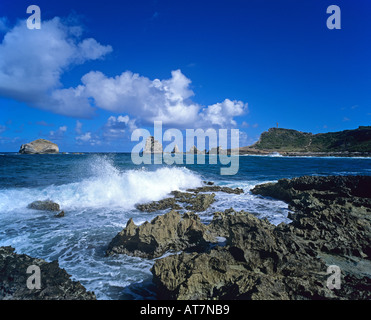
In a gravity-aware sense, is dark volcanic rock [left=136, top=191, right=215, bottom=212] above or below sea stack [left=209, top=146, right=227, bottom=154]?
below

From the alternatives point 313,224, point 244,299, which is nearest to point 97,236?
point 244,299

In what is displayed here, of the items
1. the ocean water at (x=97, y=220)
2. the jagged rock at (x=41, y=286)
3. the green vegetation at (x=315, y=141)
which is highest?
the green vegetation at (x=315, y=141)

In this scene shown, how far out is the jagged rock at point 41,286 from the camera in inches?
179

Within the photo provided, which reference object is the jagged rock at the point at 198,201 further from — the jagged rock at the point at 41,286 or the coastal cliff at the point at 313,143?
the coastal cliff at the point at 313,143

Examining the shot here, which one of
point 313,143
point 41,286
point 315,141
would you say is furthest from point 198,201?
point 315,141

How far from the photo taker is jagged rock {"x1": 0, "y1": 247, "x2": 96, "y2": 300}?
4.56 metres

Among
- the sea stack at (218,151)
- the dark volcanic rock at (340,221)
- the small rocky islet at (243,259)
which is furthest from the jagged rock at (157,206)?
the sea stack at (218,151)

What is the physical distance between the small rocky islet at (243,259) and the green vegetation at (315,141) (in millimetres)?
119660

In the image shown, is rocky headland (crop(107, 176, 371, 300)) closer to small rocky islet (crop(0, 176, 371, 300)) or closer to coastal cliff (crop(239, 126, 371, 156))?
small rocky islet (crop(0, 176, 371, 300))

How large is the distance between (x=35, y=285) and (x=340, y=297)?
267 inches

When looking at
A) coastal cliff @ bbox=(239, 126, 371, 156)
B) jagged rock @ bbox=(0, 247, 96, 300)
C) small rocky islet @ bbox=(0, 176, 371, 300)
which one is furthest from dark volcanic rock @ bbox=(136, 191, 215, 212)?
coastal cliff @ bbox=(239, 126, 371, 156)

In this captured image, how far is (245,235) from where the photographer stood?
632 cm

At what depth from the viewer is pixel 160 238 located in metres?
7.38
